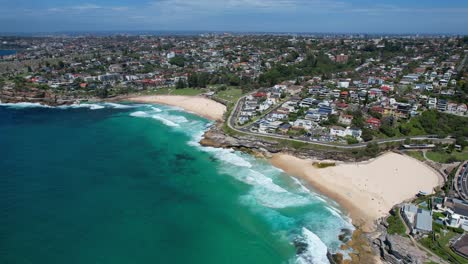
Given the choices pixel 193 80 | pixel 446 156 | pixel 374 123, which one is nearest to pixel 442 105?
pixel 374 123

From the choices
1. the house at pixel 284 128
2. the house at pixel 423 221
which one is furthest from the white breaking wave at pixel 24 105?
the house at pixel 423 221

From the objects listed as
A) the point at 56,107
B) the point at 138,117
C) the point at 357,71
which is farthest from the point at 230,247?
the point at 357,71

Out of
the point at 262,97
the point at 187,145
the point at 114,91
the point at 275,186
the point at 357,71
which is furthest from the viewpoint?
the point at 357,71

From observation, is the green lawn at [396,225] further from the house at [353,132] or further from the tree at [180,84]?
the tree at [180,84]

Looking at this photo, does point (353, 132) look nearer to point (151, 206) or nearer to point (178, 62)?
point (151, 206)

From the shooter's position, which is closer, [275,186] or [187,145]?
[275,186]

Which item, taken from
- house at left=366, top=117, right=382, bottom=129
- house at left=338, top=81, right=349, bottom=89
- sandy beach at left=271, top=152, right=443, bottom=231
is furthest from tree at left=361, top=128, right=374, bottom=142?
house at left=338, top=81, right=349, bottom=89

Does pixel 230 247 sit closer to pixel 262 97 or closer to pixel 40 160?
pixel 40 160
